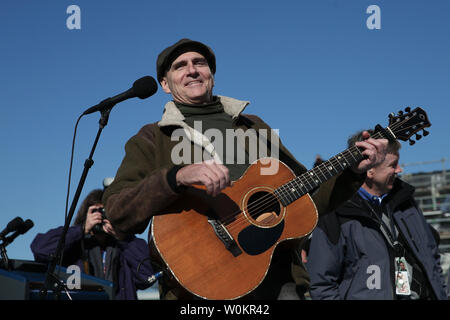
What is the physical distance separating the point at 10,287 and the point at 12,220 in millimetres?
986

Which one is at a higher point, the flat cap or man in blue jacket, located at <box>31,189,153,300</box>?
the flat cap

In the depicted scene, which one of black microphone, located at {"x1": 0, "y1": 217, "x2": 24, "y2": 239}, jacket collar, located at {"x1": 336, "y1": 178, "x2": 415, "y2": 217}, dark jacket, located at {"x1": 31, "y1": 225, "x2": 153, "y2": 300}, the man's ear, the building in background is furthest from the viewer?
the building in background

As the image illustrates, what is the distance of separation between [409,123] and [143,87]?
183cm

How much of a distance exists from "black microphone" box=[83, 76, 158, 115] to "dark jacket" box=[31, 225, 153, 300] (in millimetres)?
2301

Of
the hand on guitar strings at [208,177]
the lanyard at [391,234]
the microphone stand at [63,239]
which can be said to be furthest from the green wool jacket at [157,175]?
the lanyard at [391,234]

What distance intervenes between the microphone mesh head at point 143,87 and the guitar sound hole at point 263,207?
3.65ft

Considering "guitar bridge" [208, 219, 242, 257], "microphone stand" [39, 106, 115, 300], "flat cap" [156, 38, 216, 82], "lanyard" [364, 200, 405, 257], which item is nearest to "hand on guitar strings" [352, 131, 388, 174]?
"guitar bridge" [208, 219, 242, 257]

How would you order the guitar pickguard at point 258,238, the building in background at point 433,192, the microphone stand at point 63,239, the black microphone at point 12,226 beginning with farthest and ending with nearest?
the building in background at point 433,192 < the black microphone at point 12,226 < the microphone stand at point 63,239 < the guitar pickguard at point 258,238

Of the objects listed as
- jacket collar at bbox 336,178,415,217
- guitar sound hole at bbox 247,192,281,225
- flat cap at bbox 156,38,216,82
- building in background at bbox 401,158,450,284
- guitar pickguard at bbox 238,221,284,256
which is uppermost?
flat cap at bbox 156,38,216,82

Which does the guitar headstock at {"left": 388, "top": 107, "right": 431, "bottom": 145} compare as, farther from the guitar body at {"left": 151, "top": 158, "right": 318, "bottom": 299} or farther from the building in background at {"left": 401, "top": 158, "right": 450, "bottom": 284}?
the building in background at {"left": 401, "top": 158, "right": 450, "bottom": 284}

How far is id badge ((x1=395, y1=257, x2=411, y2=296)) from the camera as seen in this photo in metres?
4.35

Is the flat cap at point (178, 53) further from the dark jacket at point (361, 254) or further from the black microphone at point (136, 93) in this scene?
the dark jacket at point (361, 254)

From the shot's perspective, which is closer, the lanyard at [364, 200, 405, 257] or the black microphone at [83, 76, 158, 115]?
the black microphone at [83, 76, 158, 115]

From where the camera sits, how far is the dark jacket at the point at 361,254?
14.1ft
